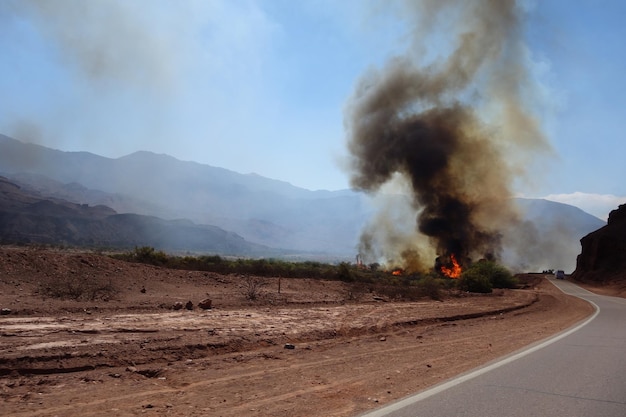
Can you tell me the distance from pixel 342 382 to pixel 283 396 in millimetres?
1059

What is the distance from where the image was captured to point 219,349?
25.3 ft

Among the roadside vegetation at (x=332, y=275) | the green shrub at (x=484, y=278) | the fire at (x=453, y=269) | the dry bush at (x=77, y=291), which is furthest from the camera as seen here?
the fire at (x=453, y=269)

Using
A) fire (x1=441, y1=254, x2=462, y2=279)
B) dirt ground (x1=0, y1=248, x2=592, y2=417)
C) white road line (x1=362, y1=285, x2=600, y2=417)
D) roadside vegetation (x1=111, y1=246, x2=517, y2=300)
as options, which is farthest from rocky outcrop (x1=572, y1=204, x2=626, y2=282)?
white road line (x1=362, y1=285, x2=600, y2=417)

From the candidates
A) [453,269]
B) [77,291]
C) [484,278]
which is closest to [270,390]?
[77,291]

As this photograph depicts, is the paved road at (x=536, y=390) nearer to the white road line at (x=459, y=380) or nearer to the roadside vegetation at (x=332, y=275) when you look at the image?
the white road line at (x=459, y=380)

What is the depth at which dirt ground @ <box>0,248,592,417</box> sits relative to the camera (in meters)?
5.02

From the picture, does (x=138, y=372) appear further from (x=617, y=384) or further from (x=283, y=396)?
(x=617, y=384)

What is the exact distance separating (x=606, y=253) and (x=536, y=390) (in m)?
59.5

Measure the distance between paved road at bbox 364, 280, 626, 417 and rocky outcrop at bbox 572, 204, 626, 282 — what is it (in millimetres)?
50078

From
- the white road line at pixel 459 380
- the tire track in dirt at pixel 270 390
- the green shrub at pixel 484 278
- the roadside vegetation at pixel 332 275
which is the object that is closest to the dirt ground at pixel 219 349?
the tire track in dirt at pixel 270 390

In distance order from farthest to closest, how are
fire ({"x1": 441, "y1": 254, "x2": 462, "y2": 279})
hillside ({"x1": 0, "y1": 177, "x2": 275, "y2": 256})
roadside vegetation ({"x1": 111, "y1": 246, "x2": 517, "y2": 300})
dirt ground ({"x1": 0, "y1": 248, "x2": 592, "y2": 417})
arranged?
hillside ({"x1": 0, "y1": 177, "x2": 275, "y2": 256}) → fire ({"x1": 441, "y1": 254, "x2": 462, "y2": 279}) → roadside vegetation ({"x1": 111, "y1": 246, "x2": 517, "y2": 300}) → dirt ground ({"x1": 0, "y1": 248, "x2": 592, "y2": 417})

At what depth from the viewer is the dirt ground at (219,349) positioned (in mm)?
5016

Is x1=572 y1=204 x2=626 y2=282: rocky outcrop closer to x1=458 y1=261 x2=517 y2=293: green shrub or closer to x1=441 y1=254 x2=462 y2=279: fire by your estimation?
x1=441 y1=254 x2=462 y2=279: fire

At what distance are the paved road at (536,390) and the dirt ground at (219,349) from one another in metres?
0.44
